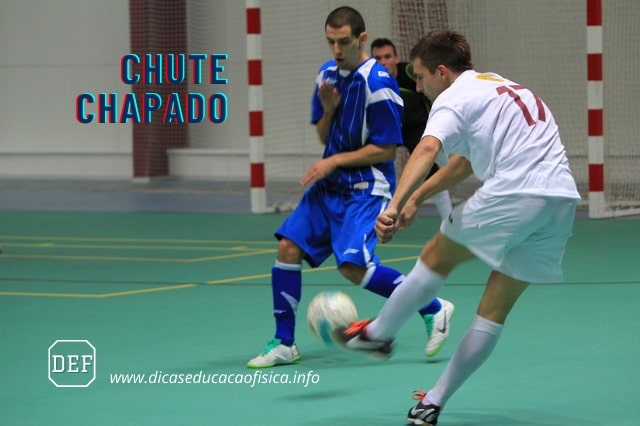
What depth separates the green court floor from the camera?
5527mm

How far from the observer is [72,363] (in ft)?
21.4

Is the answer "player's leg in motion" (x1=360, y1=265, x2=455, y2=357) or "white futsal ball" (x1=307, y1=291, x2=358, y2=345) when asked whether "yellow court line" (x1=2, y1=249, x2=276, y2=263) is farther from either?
"white futsal ball" (x1=307, y1=291, x2=358, y2=345)

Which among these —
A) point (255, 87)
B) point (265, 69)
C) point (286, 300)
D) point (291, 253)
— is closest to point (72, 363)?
point (286, 300)

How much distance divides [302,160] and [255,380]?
1230cm

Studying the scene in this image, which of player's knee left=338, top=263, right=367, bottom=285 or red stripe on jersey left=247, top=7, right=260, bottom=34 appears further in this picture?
red stripe on jersey left=247, top=7, right=260, bottom=34

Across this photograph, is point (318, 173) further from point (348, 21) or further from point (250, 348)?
point (250, 348)

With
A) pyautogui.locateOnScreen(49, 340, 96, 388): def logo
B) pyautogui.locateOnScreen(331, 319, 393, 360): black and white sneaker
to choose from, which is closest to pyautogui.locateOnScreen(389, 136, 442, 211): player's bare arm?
pyautogui.locateOnScreen(331, 319, 393, 360): black and white sneaker

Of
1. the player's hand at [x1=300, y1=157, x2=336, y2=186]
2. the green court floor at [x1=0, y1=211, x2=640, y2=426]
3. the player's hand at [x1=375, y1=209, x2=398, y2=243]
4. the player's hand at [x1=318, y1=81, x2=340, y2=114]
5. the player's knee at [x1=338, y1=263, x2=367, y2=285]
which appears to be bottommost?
the green court floor at [x1=0, y1=211, x2=640, y2=426]

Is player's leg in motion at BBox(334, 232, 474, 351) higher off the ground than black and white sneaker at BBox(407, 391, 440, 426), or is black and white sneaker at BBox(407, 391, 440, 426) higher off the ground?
player's leg in motion at BBox(334, 232, 474, 351)

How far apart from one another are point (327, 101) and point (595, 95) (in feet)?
22.8

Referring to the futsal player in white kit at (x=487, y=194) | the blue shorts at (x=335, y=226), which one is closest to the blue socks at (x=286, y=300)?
the blue shorts at (x=335, y=226)

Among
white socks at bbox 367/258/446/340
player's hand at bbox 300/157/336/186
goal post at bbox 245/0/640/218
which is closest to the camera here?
white socks at bbox 367/258/446/340

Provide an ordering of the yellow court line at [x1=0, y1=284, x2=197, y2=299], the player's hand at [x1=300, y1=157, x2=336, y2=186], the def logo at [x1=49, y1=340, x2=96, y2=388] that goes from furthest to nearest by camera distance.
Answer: the yellow court line at [x1=0, y1=284, x2=197, y2=299], the player's hand at [x1=300, y1=157, x2=336, y2=186], the def logo at [x1=49, y1=340, x2=96, y2=388]

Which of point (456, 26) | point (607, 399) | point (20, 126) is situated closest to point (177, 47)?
point (20, 126)
